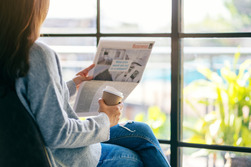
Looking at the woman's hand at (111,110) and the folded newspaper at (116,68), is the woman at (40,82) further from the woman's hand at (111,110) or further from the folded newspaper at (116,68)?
the folded newspaper at (116,68)

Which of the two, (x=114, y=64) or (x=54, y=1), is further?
(x=54, y=1)

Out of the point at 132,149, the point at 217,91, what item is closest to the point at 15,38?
the point at 132,149

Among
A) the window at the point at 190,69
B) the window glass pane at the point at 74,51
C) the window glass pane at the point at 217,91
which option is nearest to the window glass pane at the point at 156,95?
the window at the point at 190,69

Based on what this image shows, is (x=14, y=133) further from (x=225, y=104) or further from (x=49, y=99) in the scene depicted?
(x=225, y=104)

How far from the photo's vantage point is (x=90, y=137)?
1178 mm

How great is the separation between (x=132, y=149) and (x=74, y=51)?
45.7 inches

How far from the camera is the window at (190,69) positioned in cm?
214

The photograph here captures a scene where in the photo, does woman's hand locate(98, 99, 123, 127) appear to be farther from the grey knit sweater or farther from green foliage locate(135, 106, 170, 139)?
green foliage locate(135, 106, 170, 139)

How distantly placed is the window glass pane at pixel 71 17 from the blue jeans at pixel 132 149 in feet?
3.55

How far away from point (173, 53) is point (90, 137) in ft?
3.88

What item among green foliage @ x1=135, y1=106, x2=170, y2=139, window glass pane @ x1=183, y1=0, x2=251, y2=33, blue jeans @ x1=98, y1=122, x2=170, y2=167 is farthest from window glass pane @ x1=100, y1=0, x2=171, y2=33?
blue jeans @ x1=98, y1=122, x2=170, y2=167

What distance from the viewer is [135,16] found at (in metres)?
2.32

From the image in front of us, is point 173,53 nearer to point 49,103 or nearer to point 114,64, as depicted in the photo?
point 114,64

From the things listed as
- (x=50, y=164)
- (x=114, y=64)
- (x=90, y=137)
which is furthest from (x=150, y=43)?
(x=50, y=164)
